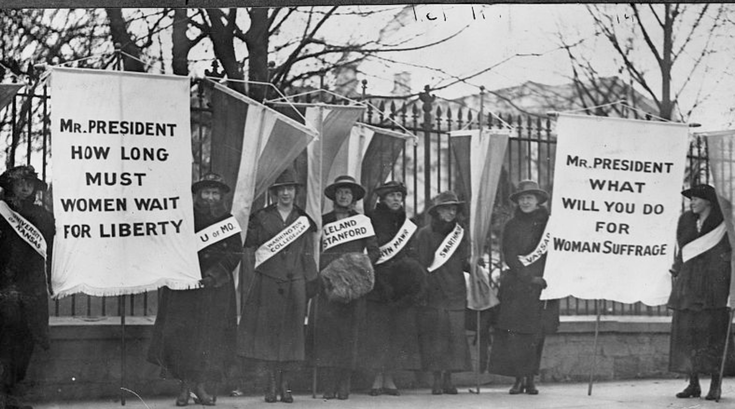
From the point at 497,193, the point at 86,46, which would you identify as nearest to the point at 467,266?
the point at 497,193

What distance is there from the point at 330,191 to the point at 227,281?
107cm

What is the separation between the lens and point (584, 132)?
782 cm

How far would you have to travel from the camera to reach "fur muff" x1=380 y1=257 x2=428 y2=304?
773 cm

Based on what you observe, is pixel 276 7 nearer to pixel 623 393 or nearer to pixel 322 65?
pixel 322 65

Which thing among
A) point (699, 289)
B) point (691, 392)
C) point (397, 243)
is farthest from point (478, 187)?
point (691, 392)

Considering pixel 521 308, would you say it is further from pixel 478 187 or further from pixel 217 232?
pixel 217 232

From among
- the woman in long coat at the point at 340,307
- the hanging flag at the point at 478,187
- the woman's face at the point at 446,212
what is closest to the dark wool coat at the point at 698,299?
the hanging flag at the point at 478,187

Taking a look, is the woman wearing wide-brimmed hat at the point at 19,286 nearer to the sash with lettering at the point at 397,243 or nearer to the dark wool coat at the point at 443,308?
the sash with lettering at the point at 397,243

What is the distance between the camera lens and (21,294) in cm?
701

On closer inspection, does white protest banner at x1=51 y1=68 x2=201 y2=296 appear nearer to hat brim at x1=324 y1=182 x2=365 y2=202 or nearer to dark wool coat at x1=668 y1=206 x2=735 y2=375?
hat brim at x1=324 y1=182 x2=365 y2=202

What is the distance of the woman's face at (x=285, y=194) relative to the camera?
7.52m

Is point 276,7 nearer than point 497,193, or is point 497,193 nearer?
point 276,7

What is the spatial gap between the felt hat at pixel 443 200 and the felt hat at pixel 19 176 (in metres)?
3.01

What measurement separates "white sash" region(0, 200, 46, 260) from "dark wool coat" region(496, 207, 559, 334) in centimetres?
363
